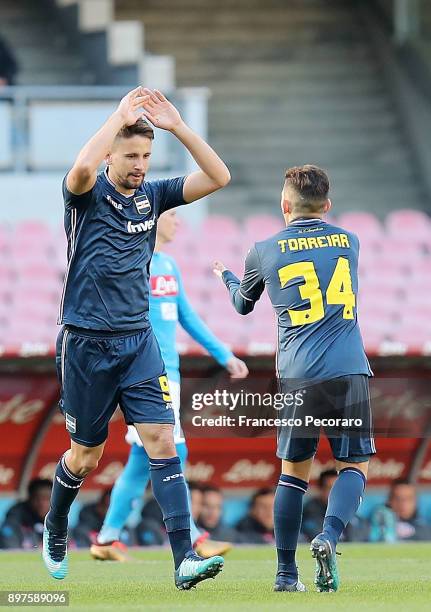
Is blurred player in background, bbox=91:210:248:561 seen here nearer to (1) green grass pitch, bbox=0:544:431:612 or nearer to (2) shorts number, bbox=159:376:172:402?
(1) green grass pitch, bbox=0:544:431:612

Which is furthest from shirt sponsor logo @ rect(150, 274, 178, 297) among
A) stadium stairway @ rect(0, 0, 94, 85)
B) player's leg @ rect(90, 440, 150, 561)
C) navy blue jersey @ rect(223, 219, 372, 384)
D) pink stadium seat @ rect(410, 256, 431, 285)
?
stadium stairway @ rect(0, 0, 94, 85)

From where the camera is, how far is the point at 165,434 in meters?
6.95

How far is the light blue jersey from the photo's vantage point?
375 inches

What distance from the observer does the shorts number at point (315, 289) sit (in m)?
6.91

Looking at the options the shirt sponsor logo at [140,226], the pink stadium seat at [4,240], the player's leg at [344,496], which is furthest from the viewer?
the pink stadium seat at [4,240]

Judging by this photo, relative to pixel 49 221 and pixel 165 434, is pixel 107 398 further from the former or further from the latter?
pixel 49 221

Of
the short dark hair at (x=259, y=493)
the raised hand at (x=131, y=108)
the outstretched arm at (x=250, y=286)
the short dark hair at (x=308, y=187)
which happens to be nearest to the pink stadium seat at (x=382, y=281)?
the short dark hair at (x=259, y=493)

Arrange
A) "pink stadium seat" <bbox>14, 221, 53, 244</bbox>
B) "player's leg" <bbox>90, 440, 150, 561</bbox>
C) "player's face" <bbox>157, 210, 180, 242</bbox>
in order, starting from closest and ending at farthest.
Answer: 1. "player's leg" <bbox>90, 440, 150, 561</bbox>
2. "player's face" <bbox>157, 210, 180, 242</bbox>
3. "pink stadium seat" <bbox>14, 221, 53, 244</bbox>

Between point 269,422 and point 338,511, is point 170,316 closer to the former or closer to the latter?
point 269,422

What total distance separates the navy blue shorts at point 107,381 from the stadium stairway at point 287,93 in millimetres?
11142

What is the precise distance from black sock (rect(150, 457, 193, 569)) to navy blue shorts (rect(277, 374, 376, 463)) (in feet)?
1.65

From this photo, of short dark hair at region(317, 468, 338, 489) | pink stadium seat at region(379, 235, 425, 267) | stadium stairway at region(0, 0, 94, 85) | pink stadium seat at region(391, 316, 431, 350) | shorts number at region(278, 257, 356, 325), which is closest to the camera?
shorts number at region(278, 257, 356, 325)

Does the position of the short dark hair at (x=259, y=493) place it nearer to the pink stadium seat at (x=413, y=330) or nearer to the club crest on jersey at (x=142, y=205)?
the pink stadium seat at (x=413, y=330)

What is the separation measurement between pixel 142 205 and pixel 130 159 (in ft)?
0.77
